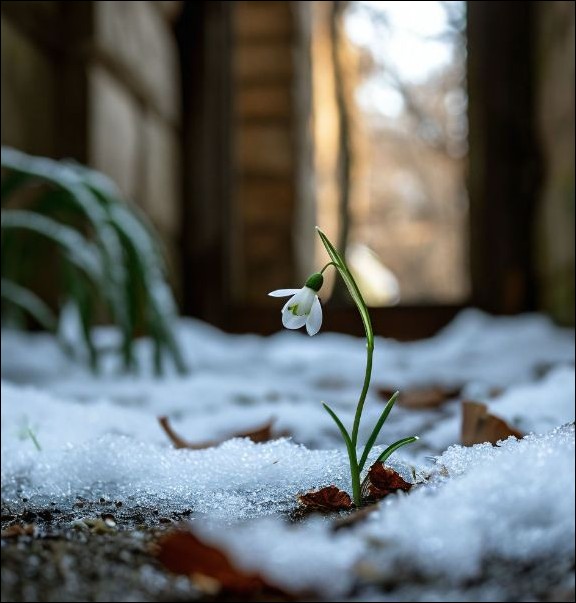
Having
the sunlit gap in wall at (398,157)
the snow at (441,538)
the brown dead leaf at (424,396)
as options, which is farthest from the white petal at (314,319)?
the sunlit gap in wall at (398,157)

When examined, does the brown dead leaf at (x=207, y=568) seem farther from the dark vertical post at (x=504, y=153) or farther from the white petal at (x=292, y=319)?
the dark vertical post at (x=504, y=153)

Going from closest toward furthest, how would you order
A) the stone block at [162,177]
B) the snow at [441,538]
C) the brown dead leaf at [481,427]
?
the snow at [441,538], the brown dead leaf at [481,427], the stone block at [162,177]

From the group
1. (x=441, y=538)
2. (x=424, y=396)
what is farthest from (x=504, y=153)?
(x=441, y=538)

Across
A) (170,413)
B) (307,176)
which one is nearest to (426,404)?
(170,413)

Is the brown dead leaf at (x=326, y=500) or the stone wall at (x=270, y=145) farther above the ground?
the stone wall at (x=270, y=145)

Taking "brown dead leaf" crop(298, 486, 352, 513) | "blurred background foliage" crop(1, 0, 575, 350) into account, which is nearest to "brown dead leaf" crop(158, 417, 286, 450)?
"brown dead leaf" crop(298, 486, 352, 513)

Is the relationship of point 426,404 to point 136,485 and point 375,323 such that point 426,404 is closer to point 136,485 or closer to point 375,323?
point 136,485
